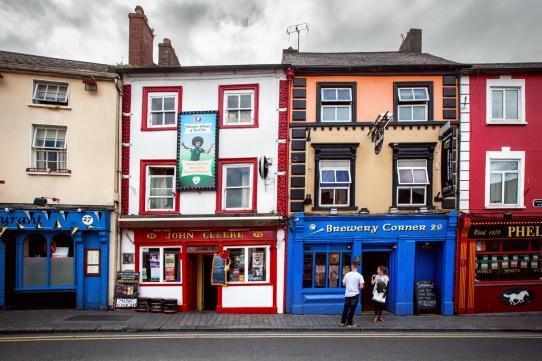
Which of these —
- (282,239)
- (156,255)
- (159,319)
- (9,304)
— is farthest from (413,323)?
(9,304)

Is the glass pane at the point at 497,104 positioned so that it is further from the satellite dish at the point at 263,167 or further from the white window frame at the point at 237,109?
the white window frame at the point at 237,109

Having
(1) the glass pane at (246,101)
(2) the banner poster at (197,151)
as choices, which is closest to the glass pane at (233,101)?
(1) the glass pane at (246,101)

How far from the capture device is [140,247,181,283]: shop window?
1303 cm

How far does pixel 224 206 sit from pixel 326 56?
7.69m

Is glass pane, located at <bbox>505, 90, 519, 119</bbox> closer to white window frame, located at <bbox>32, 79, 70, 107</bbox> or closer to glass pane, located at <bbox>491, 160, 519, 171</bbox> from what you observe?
glass pane, located at <bbox>491, 160, 519, 171</bbox>

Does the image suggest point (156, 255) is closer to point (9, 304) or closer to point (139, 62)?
point (9, 304)

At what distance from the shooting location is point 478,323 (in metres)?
11.1

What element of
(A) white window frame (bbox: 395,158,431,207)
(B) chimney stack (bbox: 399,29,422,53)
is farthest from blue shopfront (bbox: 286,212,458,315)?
(B) chimney stack (bbox: 399,29,422,53)

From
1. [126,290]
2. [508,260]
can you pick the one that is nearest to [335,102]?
[508,260]

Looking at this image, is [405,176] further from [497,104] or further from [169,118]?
[169,118]

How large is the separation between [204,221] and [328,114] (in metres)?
5.88

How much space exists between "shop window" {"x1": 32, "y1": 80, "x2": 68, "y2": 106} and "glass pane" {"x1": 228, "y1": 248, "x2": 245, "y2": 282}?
26.9 ft

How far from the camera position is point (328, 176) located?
42.3 ft

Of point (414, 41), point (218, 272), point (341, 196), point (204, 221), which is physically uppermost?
point (414, 41)
